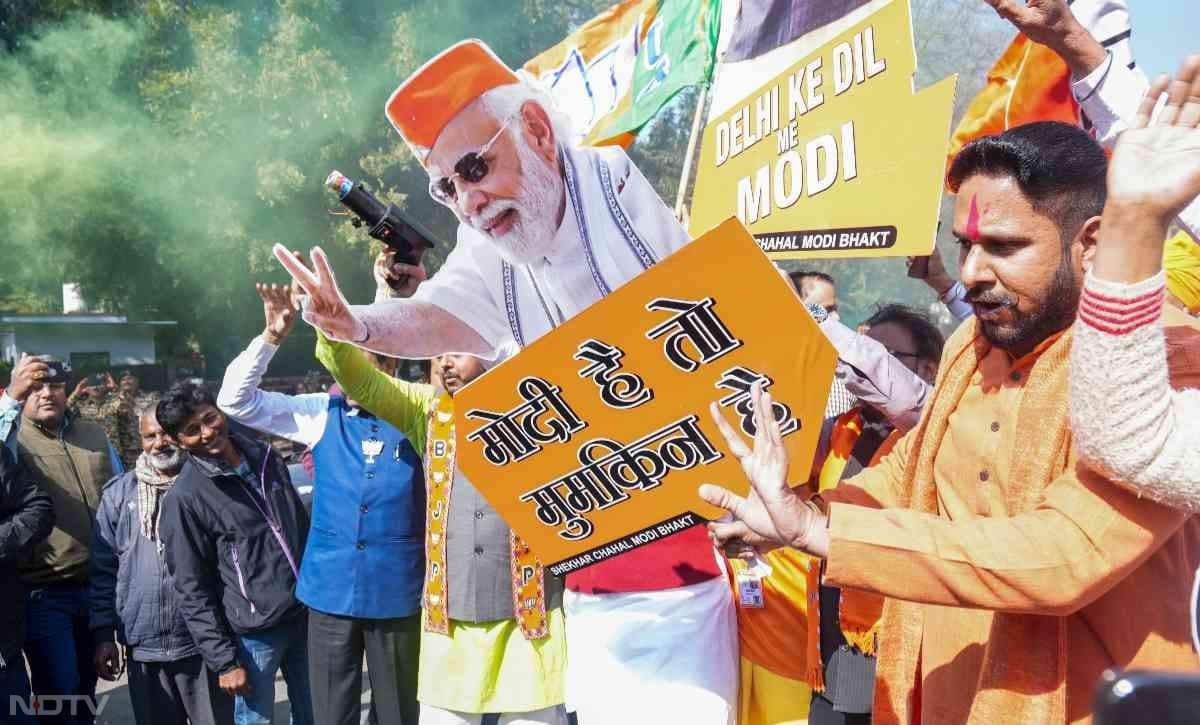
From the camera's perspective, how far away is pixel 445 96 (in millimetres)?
2256

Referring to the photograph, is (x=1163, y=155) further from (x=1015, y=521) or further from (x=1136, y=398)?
(x=1015, y=521)

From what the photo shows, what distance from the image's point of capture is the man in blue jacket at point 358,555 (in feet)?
12.2

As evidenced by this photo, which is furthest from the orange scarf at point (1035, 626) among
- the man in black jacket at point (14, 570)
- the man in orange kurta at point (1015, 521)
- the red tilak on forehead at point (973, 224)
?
the man in black jacket at point (14, 570)

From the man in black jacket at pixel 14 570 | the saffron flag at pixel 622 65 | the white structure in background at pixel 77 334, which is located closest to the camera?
the saffron flag at pixel 622 65

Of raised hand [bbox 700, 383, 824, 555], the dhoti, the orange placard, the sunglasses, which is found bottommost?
the dhoti

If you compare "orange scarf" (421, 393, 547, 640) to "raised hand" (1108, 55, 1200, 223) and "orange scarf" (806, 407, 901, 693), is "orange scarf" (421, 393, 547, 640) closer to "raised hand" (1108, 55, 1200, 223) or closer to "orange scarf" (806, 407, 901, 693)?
"orange scarf" (806, 407, 901, 693)

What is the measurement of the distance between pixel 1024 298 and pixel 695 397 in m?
0.64

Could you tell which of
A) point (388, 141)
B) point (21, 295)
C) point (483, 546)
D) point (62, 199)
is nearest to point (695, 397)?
point (483, 546)

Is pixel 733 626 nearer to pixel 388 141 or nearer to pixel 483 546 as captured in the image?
pixel 483 546

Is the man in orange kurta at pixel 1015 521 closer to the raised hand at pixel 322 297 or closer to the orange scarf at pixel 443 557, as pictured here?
the raised hand at pixel 322 297

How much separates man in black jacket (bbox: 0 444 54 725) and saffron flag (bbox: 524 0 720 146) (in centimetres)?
272

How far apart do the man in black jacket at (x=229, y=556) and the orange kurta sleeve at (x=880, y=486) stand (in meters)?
2.75

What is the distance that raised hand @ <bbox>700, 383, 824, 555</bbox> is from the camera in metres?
1.54

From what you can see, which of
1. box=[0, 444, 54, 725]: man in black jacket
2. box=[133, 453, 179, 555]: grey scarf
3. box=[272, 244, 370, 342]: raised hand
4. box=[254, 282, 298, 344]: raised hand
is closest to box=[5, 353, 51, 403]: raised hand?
box=[0, 444, 54, 725]: man in black jacket
